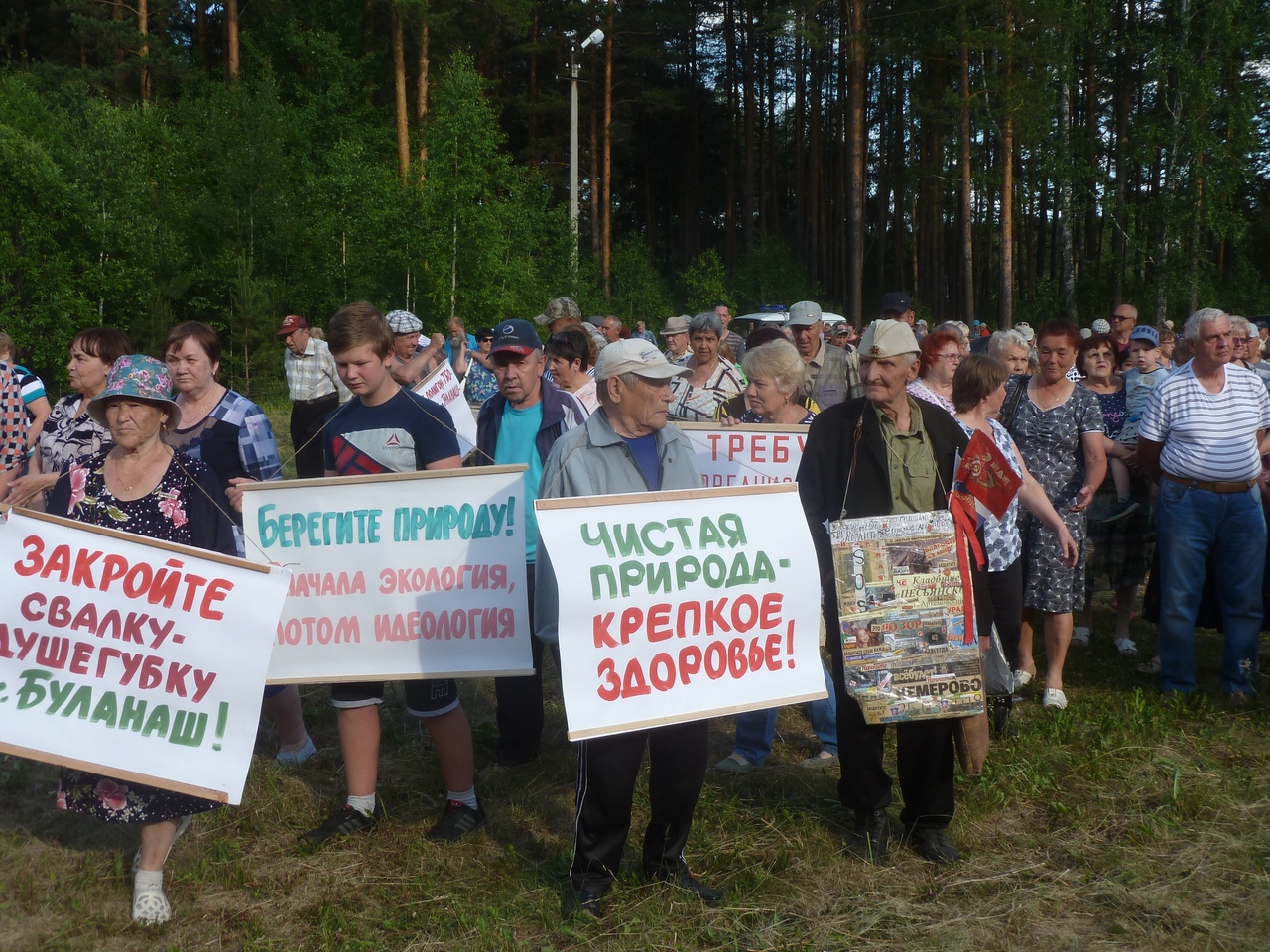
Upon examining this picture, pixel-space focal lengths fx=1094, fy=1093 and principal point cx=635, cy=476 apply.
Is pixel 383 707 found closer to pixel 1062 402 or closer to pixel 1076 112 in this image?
pixel 1062 402

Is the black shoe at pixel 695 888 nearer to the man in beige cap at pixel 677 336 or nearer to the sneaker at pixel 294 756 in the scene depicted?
the sneaker at pixel 294 756

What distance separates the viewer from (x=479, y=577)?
4281 millimetres

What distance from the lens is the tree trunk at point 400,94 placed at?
28562 mm

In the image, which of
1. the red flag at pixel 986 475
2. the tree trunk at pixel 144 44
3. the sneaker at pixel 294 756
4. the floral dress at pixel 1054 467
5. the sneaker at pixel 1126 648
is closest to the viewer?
the red flag at pixel 986 475

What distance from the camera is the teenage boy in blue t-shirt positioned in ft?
14.5

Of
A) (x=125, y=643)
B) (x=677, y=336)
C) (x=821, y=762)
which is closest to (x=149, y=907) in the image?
(x=125, y=643)

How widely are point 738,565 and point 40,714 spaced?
2.42 meters

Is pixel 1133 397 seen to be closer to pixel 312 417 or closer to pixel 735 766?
pixel 735 766

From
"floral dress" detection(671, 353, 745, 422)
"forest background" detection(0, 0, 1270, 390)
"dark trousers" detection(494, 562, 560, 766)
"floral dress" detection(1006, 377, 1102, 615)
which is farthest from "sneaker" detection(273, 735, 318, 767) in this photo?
"forest background" detection(0, 0, 1270, 390)

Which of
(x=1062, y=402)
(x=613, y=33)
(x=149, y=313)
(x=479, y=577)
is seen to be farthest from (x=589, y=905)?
(x=613, y=33)

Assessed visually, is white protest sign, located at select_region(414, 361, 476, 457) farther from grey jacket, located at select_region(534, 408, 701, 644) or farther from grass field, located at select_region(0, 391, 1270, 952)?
grey jacket, located at select_region(534, 408, 701, 644)

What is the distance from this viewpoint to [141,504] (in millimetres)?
3863

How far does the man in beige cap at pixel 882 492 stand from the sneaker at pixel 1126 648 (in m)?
3.44

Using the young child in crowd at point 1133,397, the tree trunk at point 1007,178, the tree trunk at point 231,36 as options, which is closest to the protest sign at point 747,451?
the young child in crowd at point 1133,397
